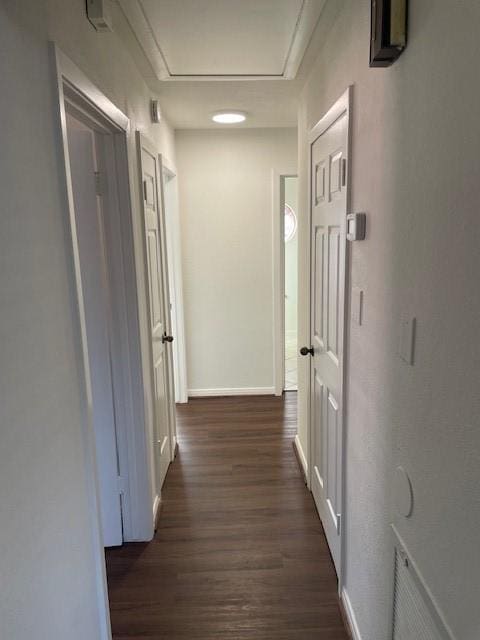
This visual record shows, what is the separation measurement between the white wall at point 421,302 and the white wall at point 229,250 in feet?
7.41

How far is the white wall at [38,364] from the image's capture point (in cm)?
92

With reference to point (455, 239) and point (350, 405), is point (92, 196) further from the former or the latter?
point (455, 239)

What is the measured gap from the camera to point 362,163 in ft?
4.91

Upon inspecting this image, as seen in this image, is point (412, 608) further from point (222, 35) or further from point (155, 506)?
point (222, 35)

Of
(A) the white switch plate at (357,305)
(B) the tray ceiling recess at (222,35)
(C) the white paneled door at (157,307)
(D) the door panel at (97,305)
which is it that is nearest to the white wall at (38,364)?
(B) the tray ceiling recess at (222,35)

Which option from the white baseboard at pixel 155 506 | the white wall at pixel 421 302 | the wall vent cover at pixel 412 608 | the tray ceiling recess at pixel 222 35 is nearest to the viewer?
the white wall at pixel 421 302

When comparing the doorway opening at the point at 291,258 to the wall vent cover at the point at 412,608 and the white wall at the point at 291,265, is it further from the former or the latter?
the wall vent cover at the point at 412,608

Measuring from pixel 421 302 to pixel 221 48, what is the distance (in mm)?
1639

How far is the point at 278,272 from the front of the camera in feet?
13.3

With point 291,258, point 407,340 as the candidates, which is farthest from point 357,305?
point 291,258

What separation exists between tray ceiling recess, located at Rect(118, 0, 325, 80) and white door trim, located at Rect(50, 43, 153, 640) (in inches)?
14.8

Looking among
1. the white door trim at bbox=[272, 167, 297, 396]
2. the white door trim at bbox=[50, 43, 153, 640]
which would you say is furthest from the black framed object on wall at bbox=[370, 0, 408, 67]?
the white door trim at bbox=[272, 167, 297, 396]

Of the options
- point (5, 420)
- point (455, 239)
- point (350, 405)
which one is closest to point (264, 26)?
point (455, 239)

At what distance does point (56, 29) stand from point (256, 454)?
2.71 m
